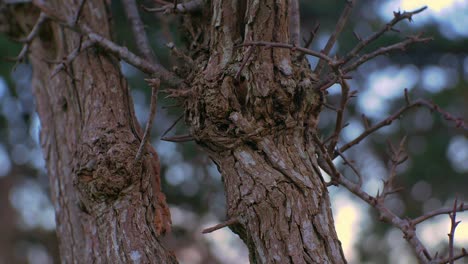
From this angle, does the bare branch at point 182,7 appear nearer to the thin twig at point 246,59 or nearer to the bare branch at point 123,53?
the bare branch at point 123,53

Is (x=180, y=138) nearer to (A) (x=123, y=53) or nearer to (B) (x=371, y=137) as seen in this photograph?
(A) (x=123, y=53)

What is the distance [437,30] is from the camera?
5.16 meters

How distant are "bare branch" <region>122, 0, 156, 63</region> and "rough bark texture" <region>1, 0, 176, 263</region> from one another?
9 cm

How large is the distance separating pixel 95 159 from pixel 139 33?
2.06 feet

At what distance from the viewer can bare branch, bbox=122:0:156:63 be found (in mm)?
1816

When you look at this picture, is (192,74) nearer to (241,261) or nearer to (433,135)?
(433,135)

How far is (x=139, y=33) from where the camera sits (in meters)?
1.93

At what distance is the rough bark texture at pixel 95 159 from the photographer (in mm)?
1456

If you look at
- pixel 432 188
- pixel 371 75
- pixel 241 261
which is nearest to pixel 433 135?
pixel 432 188

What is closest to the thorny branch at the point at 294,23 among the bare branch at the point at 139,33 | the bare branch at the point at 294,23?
the bare branch at the point at 294,23

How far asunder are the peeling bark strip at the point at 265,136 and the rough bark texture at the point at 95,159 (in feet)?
0.79

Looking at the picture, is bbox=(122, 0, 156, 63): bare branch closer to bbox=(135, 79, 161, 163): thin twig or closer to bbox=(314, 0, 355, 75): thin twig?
bbox=(135, 79, 161, 163): thin twig

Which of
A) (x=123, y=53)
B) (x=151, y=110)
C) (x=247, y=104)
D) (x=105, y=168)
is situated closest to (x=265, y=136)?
(x=247, y=104)

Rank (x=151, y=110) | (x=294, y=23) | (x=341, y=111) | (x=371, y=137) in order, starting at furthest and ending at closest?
(x=371, y=137)
(x=294, y=23)
(x=341, y=111)
(x=151, y=110)
